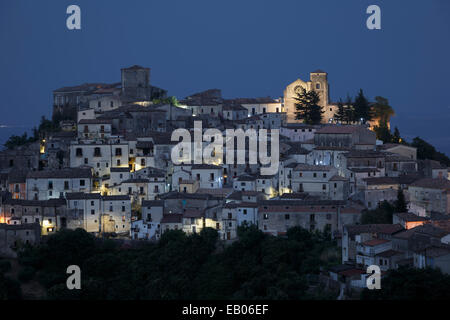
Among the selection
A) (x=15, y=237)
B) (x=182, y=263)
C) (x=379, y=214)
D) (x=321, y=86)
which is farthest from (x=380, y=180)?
(x=321, y=86)

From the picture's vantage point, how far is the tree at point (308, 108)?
54594mm

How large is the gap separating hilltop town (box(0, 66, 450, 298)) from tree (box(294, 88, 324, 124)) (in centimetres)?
405

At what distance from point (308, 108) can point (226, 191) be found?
1439 cm

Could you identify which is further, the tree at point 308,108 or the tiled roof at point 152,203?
the tree at point 308,108

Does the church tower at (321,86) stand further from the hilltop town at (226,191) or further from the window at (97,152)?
the window at (97,152)

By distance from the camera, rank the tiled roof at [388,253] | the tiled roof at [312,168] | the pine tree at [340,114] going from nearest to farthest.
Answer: the tiled roof at [388,253] → the tiled roof at [312,168] → the pine tree at [340,114]

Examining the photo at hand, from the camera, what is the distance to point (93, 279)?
38188 mm

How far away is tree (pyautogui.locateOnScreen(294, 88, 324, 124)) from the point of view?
179 ft

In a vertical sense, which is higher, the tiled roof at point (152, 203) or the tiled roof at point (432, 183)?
the tiled roof at point (432, 183)

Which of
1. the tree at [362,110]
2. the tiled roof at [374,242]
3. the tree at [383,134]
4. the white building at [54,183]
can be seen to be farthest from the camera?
the tree at [362,110]

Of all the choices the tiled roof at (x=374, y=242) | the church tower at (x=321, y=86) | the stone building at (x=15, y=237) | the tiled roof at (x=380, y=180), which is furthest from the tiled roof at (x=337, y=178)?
the church tower at (x=321, y=86)

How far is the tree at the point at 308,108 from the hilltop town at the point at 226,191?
159 inches
